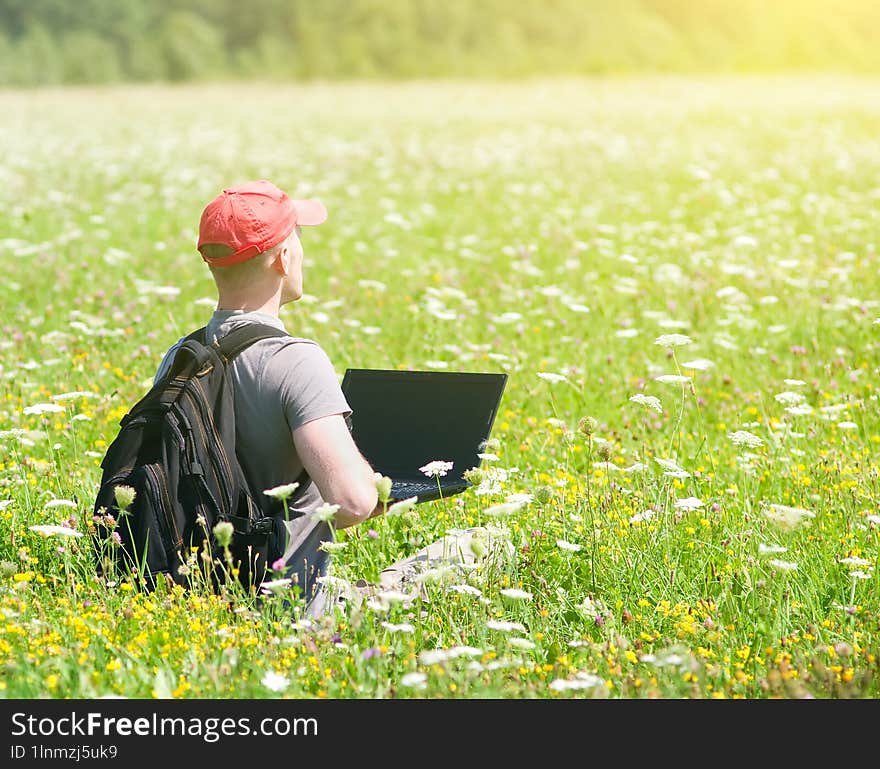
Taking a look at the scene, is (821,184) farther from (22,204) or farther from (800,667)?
(800,667)

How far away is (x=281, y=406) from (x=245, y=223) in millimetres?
509

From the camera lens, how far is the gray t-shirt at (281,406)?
327 cm

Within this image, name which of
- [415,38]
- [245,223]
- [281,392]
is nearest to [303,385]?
[281,392]

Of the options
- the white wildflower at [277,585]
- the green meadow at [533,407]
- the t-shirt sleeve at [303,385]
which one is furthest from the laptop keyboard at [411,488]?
the white wildflower at [277,585]

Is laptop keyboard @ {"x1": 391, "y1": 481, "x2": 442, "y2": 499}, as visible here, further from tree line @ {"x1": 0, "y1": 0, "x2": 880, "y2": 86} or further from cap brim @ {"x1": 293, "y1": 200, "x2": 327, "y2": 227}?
tree line @ {"x1": 0, "y1": 0, "x2": 880, "y2": 86}

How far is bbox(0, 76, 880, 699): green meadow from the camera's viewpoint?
3.10 meters

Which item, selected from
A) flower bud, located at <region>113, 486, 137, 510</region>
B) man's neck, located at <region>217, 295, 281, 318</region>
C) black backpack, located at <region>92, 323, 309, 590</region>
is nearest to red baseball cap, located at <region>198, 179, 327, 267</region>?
man's neck, located at <region>217, 295, 281, 318</region>

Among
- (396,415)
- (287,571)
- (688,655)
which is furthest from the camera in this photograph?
(396,415)

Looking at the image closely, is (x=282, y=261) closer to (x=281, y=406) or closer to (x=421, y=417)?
(x=281, y=406)

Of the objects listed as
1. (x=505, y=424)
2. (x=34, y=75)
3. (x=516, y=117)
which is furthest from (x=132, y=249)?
(x=34, y=75)

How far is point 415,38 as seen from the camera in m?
62.3

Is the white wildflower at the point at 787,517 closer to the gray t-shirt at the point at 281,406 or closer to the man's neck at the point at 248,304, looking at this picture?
the gray t-shirt at the point at 281,406
